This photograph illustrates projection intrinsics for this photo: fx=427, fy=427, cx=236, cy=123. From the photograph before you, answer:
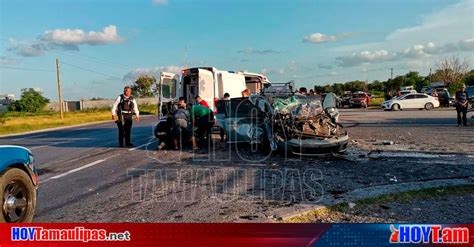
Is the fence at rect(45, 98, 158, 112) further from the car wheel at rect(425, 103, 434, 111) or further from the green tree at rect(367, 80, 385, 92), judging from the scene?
the car wheel at rect(425, 103, 434, 111)

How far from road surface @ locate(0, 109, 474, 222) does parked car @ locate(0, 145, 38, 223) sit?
69 cm

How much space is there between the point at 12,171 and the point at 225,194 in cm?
313

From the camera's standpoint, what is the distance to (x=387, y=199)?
6090mm

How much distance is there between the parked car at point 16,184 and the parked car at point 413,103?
3336 cm

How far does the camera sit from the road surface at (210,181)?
5891 mm

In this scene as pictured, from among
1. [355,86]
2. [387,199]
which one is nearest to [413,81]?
[355,86]

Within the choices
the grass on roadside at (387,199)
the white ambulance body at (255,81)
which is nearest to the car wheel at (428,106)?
the white ambulance body at (255,81)

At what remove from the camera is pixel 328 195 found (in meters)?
6.52

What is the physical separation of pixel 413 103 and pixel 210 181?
31.6 meters

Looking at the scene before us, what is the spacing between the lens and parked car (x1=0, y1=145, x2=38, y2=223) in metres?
4.68

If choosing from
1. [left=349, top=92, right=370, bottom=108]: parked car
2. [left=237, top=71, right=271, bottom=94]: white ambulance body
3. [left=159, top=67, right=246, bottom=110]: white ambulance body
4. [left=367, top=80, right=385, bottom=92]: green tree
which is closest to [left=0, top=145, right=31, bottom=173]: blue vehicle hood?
[left=159, top=67, right=246, bottom=110]: white ambulance body

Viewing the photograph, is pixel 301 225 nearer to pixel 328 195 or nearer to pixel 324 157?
pixel 328 195

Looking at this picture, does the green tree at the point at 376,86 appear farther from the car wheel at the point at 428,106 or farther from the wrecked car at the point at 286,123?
the wrecked car at the point at 286,123

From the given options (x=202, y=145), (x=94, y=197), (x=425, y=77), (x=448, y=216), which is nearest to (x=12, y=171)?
(x=94, y=197)
